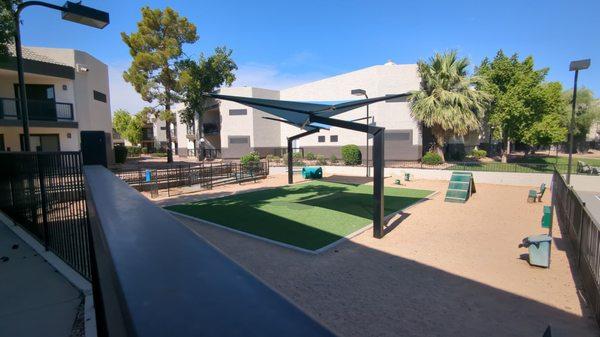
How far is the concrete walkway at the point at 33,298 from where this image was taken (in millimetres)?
3809

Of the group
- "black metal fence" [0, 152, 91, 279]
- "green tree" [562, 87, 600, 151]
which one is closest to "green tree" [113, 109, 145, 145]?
"black metal fence" [0, 152, 91, 279]

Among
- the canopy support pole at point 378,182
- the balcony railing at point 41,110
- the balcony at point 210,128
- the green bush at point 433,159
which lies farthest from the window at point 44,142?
the green bush at point 433,159

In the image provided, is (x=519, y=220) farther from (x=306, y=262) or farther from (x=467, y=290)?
(x=306, y=262)

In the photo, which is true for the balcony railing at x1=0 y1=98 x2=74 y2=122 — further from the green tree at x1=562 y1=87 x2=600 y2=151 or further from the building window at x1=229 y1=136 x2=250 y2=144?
the green tree at x1=562 y1=87 x2=600 y2=151

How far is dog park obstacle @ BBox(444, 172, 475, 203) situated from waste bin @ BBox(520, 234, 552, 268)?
24.9ft

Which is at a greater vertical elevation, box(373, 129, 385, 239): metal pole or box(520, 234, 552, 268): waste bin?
box(373, 129, 385, 239): metal pole

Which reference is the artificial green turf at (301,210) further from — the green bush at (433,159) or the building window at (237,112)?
the building window at (237,112)

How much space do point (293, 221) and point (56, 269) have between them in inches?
269

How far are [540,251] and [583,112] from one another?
→ 63264 millimetres

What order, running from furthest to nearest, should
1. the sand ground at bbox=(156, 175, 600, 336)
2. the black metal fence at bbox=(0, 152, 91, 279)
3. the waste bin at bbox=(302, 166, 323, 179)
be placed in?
the waste bin at bbox=(302, 166, 323, 179) → the black metal fence at bbox=(0, 152, 91, 279) → the sand ground at bbox=(156, 175, 600, 336)

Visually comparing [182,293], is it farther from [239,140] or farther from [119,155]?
[239,140]

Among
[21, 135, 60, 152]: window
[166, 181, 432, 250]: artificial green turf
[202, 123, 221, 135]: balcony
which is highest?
[202, 123, 221, 135]: balcony

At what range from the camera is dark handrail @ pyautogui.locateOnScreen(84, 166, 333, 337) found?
701 mm

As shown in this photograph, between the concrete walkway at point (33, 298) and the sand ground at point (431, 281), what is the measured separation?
7.30ft
